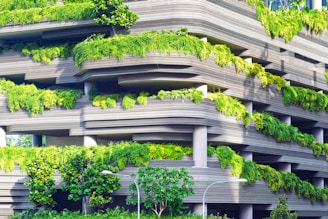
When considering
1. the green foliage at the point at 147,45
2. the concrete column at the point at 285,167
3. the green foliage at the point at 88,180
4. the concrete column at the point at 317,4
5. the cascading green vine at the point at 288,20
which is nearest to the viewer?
the green foliage at the point at 88,180

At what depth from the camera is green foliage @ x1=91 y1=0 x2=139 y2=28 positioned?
7106 centimetres

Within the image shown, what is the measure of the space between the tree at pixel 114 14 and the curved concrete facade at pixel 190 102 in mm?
995

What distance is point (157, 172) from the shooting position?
66.6 meters

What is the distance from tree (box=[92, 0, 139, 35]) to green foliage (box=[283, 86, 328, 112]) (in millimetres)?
17673

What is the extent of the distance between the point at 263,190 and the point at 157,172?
39.9 ft

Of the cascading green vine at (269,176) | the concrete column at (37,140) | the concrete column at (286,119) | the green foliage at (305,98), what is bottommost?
the cascading green vine at (269,176)

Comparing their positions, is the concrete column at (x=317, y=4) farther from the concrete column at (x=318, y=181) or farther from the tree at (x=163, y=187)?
the tree at (x=163, y=187)

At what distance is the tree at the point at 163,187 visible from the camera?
Result: 66.1 meters

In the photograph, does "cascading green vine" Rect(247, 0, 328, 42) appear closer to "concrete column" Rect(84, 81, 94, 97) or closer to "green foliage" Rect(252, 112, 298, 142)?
"green foliage" Rect(252, 112, 298, 142)

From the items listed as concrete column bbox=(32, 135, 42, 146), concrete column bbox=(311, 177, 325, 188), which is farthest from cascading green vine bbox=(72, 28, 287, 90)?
concrete column bbox=(311, 177, 325, 188)

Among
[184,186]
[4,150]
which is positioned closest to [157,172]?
[184,186]

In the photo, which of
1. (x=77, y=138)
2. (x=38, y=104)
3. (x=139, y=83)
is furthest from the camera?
(x=77, y=138)

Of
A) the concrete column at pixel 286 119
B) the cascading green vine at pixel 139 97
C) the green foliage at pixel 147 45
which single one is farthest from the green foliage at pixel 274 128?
the cascading green vine at pixel 139 97

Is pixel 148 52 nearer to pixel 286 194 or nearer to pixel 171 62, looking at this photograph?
pixel 171 62
